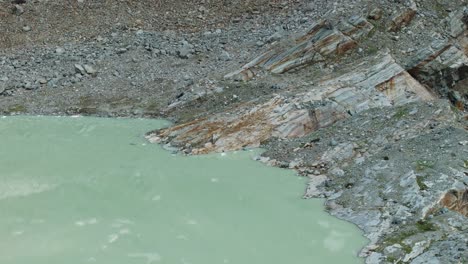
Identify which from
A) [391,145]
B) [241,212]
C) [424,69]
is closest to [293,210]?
[241,212]

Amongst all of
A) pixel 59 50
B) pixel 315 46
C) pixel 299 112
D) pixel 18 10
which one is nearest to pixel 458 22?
pixel 315 46

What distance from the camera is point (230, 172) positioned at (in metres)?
17.5

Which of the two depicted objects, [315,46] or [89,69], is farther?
[89,69]

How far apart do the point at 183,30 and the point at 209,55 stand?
393cm

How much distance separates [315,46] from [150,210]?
1324 cm

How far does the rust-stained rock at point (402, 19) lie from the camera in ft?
85.6

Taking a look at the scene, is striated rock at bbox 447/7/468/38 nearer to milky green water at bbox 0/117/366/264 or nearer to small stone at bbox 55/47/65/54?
milky green water at bbox 0/117/366/264

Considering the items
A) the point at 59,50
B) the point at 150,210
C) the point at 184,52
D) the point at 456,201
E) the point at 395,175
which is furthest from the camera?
the point at 59,50

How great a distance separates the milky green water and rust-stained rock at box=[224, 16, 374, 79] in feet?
23.4

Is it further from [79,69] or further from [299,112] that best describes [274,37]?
[79,69]

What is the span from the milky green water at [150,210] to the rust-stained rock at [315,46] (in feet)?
23.4

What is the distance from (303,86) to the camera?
22547mm

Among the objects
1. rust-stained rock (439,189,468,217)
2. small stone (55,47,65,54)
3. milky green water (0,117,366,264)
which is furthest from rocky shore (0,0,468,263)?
milky green water (0,117,366,264)

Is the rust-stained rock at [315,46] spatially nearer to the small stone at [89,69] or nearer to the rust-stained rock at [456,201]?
the small stone at [89,69]
